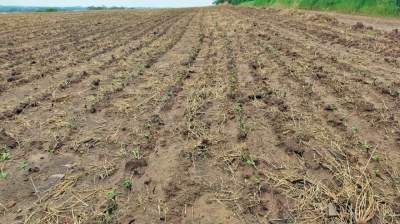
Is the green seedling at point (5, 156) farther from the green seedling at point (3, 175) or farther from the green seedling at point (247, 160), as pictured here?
the green seedling at point (247, 160)

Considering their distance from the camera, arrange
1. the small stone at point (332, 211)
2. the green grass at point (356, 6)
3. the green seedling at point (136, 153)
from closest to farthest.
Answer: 1. the small stone at point (332, 211)
2. the green seedling at point (136, 153)
3. the green grass at point (356, 6)

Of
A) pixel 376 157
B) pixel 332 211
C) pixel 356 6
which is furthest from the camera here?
pixel 356 6

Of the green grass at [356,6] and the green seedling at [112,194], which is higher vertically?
the green grass at [356,6]

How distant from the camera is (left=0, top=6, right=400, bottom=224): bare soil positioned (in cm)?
346

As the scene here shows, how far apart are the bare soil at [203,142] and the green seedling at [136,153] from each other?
0.07ft

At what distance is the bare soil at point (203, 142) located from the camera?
11.4ft

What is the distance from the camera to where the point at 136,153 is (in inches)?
176

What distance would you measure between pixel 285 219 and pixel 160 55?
816 cm

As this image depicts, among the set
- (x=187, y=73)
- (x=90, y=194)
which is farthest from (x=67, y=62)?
(x=90, y=194)

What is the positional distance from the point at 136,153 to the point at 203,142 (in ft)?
3.05

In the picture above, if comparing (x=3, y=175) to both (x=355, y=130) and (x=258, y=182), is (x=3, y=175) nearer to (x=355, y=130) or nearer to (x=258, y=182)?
(x=258, y=182)

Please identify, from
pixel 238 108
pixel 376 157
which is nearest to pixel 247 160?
pixel 376 157

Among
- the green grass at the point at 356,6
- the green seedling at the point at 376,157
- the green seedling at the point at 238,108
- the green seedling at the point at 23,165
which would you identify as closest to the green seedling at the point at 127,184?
the green seedling at the point at 23,165

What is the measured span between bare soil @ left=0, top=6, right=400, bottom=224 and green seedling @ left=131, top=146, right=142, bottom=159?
2 cm
